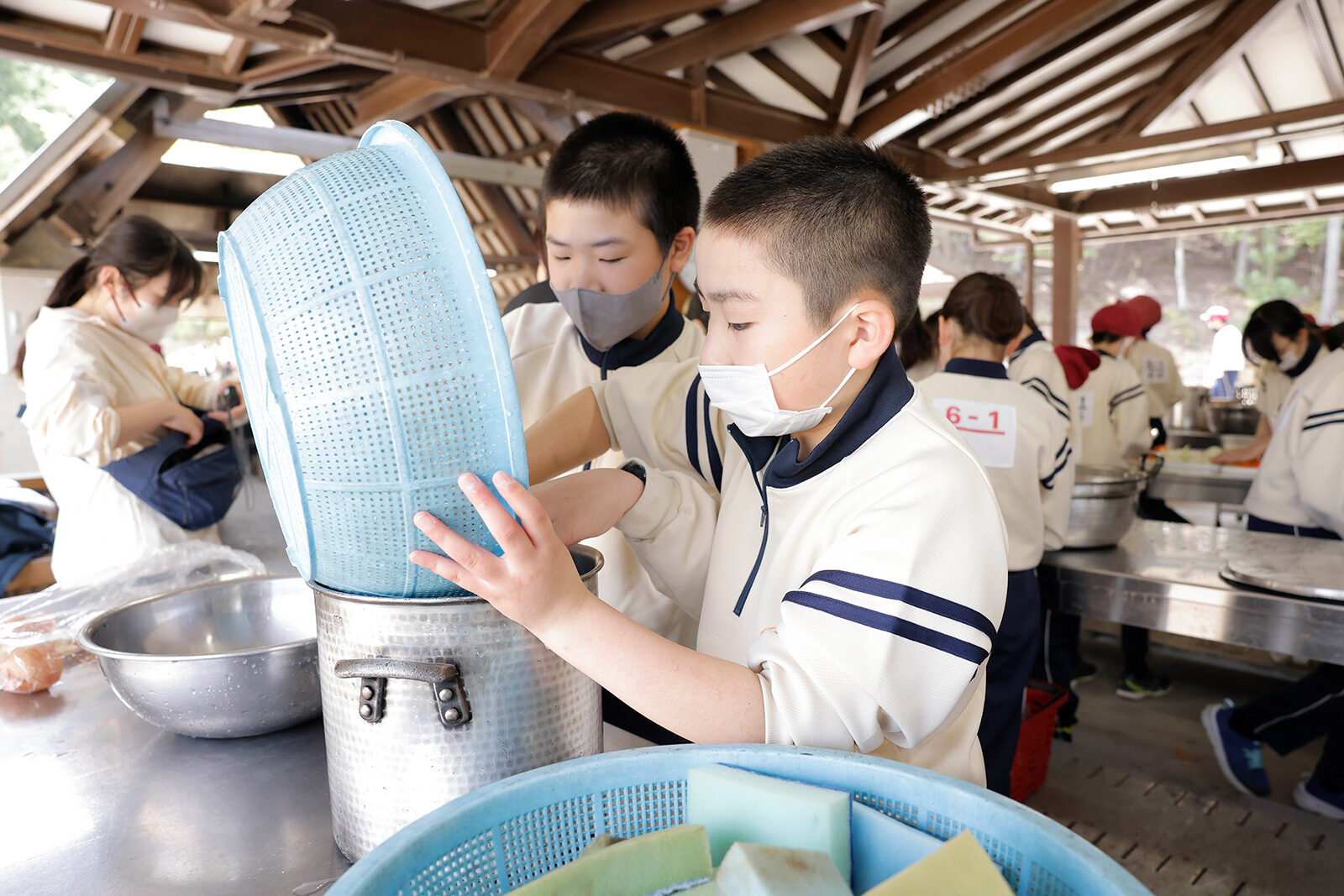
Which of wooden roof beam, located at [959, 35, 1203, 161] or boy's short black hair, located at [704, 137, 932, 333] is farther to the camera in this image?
wooden roof beam, located at [959, 35, 1203, 161]

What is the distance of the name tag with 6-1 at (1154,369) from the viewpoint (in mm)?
5727

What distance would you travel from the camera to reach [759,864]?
51 cm

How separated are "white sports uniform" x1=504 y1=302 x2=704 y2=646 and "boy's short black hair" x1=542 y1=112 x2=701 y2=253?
186 mm

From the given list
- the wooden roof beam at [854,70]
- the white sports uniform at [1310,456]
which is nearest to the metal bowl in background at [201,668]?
the white sports uniform at [1310,456]

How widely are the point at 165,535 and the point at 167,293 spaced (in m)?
0.69

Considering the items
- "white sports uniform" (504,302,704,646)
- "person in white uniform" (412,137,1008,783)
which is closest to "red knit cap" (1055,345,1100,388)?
"white sports uniform" (504,302,704,646)

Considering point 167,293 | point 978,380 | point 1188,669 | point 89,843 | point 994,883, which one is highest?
point 167,293

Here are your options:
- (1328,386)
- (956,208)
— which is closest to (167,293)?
(1328,386)

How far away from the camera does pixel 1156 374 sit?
5762 mm

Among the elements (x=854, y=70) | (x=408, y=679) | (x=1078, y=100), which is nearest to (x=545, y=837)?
(x=408, y=679)

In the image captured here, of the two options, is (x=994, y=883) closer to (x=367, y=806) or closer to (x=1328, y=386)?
(x=367, y=806)

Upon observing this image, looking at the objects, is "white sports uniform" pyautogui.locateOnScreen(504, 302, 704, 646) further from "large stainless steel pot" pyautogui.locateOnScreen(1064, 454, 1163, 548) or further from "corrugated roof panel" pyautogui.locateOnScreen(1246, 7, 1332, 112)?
"corrugated roof panel" pyautogui.locateOnScreen(1246, 7, 1332, 112)

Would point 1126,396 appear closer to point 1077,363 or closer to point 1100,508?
point 1077,363

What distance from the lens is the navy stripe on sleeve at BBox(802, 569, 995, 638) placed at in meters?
0.75
